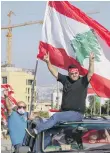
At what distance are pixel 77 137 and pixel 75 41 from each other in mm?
4346

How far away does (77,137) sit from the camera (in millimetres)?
7016

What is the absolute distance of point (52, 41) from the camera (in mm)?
10984

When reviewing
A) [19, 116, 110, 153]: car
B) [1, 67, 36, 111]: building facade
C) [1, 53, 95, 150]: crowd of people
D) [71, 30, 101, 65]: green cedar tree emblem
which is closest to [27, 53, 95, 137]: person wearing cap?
[1, 53, 95, 150]: crowd of people

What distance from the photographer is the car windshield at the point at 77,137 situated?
6895 millimetres

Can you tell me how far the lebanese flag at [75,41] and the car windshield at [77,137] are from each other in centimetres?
324

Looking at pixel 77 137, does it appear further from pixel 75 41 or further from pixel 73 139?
pixel 75 41

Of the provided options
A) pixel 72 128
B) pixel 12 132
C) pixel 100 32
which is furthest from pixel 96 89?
pixel 72 128

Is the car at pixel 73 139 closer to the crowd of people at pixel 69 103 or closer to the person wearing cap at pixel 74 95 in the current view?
the crowd of people at pixel 69 103

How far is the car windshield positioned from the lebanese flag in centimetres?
324

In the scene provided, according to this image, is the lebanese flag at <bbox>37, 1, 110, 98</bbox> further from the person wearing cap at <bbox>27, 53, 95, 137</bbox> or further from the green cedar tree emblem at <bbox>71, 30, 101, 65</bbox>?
the person wearing cap at <bbox>27, 53, 95, 137</bbox>

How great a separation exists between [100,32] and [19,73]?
145m

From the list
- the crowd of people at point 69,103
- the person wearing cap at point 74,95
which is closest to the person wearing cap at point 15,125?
the crowd of people at point 69,103

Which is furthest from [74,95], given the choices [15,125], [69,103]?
[15,125]

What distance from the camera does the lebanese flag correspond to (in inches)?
417
